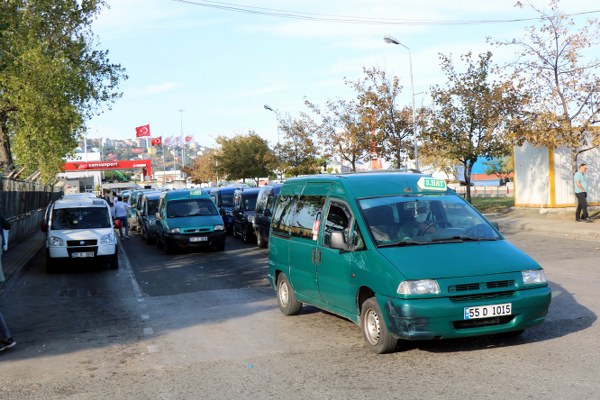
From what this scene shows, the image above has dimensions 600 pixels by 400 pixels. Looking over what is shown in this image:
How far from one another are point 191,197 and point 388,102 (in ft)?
65.3

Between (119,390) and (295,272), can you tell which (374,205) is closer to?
(295,272)

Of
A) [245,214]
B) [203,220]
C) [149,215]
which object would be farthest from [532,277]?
A: [149,215]

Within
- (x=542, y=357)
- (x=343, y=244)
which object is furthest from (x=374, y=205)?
(x=542, y=357)

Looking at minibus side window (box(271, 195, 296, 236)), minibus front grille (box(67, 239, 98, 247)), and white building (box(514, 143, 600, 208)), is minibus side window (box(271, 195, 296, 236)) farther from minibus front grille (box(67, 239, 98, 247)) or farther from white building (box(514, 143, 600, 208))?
white building (box(514, 143, 600, 208))

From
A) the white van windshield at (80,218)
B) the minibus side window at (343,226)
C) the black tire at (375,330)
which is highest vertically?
the minibus side window at (343,226)

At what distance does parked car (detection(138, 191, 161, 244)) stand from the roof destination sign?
18156 mm

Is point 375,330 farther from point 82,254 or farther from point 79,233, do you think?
point 79,233

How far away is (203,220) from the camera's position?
21.8 meters

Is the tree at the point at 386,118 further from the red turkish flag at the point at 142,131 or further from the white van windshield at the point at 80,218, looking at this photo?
the red turkish flag at the point at 142,131

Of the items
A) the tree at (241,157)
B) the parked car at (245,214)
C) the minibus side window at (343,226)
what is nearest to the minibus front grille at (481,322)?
the minibus side window at (343,226)

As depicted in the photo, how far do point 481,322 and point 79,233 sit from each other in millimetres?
13364

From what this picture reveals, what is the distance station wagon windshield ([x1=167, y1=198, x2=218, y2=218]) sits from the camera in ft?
74.5

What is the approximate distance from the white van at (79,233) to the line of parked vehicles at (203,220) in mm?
2880

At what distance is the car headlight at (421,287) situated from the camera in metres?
6.83
